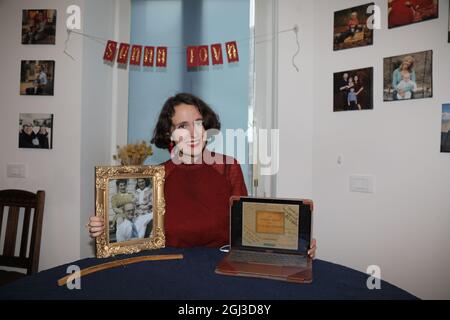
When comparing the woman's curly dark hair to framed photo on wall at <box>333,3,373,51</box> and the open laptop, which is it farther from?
framed photo on wall at <box>333,3,373,51</box>

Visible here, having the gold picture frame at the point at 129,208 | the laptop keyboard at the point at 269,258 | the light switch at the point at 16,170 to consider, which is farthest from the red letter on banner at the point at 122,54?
the laptop keyboard at the point at 269,258

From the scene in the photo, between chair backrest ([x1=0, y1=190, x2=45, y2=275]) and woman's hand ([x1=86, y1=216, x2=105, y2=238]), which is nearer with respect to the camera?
woman's hand ([x1=86, y1=216, x2=105, y2=238])

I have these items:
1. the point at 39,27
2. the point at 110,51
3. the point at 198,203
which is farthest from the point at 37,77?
the point at 198,203

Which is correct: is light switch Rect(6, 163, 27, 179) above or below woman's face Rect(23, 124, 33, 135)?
below

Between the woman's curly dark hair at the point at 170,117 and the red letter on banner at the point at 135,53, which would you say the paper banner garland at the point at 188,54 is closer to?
the red letter on banner at the point at 135,53

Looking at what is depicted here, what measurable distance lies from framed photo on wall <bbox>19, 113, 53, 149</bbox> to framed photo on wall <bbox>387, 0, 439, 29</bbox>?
2236 millimetres

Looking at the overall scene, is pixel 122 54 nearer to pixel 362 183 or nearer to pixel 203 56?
pixel 203 56

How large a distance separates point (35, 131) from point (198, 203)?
1351mm

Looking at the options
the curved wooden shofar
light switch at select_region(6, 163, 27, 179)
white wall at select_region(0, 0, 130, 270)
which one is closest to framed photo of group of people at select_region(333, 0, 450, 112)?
the curved wooden shofar

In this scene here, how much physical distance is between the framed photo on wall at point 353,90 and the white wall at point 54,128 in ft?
5.64

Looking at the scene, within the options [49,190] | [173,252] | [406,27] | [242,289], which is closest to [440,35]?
[406,27]

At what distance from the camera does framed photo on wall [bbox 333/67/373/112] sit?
1.73 meters

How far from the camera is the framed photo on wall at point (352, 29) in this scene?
5.71 ft

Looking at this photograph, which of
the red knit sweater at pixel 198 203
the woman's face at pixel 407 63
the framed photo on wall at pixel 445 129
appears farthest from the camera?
the woman's face at pixel 407 63
